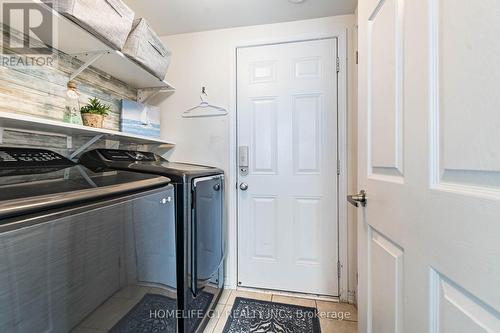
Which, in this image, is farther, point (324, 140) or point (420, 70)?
point (324, 140)

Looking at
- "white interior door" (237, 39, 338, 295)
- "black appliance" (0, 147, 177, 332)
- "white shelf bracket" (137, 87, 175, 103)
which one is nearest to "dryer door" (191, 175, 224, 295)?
"white interior door" (237, 39, 338, 295)

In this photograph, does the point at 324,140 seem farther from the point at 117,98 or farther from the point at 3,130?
the point at 3,130

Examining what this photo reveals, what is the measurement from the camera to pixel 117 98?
1.85 m

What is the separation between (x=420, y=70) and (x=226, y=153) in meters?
1.60

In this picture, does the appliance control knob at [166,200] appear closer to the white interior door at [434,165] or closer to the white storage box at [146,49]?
the white interior door at [434,165]

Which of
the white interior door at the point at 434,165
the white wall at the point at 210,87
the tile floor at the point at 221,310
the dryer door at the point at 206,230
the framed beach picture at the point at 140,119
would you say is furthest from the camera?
the white wall at the point at 210,87

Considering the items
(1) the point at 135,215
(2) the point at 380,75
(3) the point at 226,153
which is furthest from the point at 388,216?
(3) the point at 226,153

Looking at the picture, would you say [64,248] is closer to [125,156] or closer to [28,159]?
[28,159]

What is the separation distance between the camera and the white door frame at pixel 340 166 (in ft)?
6.03

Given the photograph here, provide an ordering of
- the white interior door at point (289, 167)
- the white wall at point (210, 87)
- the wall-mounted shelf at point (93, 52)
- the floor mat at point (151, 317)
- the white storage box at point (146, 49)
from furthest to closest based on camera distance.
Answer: the white wall at point (210, 87) → the white interior door at point (289, 167) → the white storage box at point (146, 49) → the wall-mounted shelf at point (93, 52) → the floor mat at point (151, 317)

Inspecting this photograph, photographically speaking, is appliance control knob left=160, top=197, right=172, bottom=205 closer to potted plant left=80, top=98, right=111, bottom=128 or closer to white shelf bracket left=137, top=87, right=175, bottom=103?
potted plant left=80, top=98, right=111, bottom=128

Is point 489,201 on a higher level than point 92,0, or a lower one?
lower

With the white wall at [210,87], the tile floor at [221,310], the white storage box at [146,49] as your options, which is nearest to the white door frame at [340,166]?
the white wall at [210,87]

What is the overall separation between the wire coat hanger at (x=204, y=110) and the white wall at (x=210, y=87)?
4 centimetres
